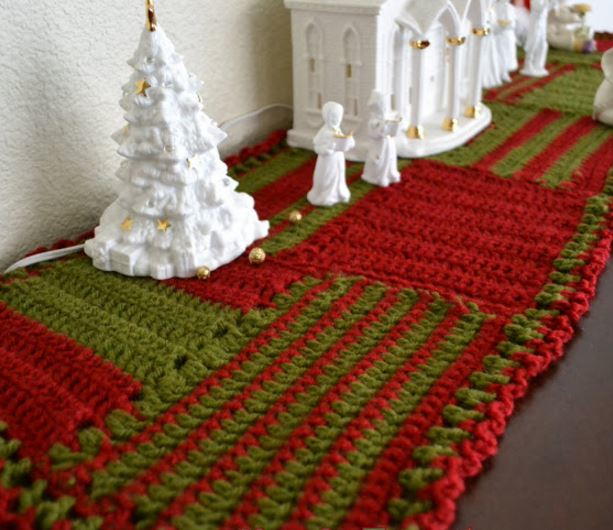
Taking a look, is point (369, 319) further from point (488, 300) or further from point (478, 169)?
point (478, 169)

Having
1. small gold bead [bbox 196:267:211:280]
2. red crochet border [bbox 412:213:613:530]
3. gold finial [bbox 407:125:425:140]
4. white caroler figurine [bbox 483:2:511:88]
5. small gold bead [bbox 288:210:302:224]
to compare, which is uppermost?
white caroler figurine [bbox 483:2:511:88]

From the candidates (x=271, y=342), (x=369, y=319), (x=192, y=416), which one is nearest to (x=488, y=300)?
(x=369, y=319)

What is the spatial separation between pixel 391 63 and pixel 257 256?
1.57ft

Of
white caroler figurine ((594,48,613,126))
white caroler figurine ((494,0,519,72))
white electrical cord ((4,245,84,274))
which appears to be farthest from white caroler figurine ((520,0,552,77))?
white electrical cord ((4,245,84,274))

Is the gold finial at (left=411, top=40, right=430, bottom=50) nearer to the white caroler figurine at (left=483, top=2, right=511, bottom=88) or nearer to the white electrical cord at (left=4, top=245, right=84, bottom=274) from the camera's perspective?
the white caroler figurine at (left=483, top=2, right=511, bottom=88)

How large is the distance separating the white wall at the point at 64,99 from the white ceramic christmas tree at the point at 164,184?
91mm

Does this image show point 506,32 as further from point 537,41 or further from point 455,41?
point 455,41

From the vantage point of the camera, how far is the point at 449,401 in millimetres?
625

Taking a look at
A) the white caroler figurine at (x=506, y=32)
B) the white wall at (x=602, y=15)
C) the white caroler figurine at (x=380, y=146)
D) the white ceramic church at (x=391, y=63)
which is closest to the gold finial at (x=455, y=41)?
the white ceramic church at (x=391, y=63)

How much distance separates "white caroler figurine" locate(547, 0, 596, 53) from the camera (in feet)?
5.65

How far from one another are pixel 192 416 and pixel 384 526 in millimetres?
208

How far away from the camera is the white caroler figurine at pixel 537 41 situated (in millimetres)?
1539

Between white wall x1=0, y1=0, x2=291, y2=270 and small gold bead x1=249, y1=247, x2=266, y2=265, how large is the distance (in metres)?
Answer: 0.26

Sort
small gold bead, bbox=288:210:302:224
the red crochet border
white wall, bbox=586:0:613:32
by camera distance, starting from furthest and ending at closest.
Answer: white wall, bbox=586:0:613:32 < small gold bead, bbox=288:210:302:224 < the red crochet border
